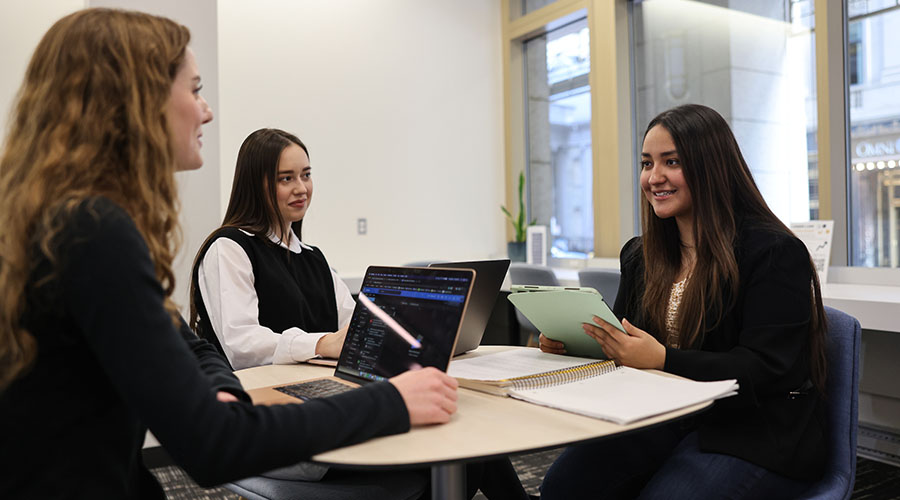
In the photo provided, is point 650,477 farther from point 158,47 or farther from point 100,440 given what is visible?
point 158,47

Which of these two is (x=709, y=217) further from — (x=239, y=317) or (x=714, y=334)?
(x=239, y=317)

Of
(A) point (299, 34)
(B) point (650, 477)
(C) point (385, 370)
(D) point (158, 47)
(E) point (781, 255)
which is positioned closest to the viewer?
(D) point (158, 47)

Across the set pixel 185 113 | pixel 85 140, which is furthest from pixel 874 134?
pixel 85 140

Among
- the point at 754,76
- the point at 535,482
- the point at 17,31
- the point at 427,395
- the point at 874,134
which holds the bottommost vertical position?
the point at 535,482

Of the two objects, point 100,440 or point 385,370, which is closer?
point 100,440

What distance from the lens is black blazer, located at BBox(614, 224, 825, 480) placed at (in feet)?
4.23

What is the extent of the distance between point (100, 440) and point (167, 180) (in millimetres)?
347

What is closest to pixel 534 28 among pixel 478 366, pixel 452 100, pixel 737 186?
pixel 452 100

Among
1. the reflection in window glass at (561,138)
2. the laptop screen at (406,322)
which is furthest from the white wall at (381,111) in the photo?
the laptop screen at (406,322)

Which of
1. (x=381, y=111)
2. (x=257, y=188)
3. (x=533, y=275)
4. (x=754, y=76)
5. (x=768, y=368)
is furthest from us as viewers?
(x=381, y=111)

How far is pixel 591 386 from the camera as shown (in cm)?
123

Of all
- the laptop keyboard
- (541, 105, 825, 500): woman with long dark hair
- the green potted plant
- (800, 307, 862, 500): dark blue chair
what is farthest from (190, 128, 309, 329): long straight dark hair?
the green potted plant

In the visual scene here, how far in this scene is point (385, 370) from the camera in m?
1.21

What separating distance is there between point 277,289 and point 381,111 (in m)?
2.94
